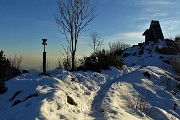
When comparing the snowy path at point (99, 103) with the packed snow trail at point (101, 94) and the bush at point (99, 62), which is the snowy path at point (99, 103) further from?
the bush at point (99, 62)

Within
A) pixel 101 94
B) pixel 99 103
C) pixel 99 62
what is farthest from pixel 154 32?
pixel 99 103

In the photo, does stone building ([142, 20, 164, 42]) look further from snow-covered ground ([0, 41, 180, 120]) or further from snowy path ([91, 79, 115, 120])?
snowy path ([91, 79, 115, 120])

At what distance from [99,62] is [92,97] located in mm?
→ 7159

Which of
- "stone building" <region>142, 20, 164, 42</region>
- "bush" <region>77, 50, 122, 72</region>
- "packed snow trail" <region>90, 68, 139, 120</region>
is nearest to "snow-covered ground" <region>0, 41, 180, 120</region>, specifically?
"packed snow trail" <region>90, 68, 139, 120</region>

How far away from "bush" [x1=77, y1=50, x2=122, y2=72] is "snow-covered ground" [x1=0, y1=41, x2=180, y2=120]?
67 cm

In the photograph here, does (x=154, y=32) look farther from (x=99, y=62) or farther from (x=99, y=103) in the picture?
(x=99, y=103)

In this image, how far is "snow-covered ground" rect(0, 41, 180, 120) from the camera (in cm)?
1031

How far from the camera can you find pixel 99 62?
21219 mm

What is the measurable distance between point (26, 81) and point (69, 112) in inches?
198

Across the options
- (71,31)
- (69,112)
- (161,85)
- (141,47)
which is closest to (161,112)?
(69,112)

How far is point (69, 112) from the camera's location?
10.5 meters

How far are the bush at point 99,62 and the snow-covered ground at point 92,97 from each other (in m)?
0.67

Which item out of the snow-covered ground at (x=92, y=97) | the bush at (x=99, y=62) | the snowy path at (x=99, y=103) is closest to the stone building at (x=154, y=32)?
the bush at (x=99, y=62)

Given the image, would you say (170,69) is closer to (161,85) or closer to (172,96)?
(161,85)
